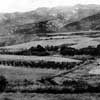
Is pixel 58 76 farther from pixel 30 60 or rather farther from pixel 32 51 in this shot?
pixel 32 51

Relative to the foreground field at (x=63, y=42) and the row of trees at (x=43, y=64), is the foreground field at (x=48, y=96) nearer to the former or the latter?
the row of trees at (x=43, y=64)

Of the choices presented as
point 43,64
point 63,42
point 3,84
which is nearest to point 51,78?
point 3,84

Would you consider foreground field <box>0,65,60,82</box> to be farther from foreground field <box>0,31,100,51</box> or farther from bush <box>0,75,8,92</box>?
foreground field <box>0,31,100,51</box>

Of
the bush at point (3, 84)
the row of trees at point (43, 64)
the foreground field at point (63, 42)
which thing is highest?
the bush at point (3, 84)

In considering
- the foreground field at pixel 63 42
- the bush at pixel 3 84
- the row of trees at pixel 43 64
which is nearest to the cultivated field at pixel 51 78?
the row of trees at pixel 43 64

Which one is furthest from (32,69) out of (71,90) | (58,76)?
(71,90)

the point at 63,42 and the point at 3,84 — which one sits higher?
the point at 3,84

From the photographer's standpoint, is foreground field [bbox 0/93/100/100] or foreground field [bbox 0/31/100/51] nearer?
foreground field [bbox 0/93/100/100]

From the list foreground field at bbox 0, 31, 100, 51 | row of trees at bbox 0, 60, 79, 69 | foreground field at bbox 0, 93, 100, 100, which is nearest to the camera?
foreground field at bbox 0, 93, 100, 100

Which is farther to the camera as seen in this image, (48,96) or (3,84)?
(3,84)

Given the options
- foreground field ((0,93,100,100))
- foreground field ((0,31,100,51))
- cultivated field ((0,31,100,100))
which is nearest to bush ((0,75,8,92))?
cultivated field ((0,31,100,100))

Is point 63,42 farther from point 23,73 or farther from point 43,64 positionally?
point 23,73
